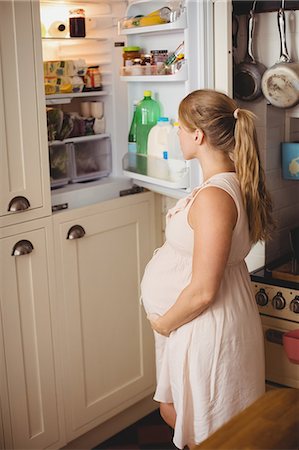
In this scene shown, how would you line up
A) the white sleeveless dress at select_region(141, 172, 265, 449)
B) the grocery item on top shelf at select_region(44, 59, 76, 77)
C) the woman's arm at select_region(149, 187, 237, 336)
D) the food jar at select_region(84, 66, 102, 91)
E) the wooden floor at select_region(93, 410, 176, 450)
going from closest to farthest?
the woman's arm at select_region(149, 187, 237, 336), the white sleeveless dress at select_region(141, 172, 265, 449), the grocery item on top shelf at select_region(44, 59, 76, 77), the food jar at select_region(84, 66, 102, 91), the wooden floor at select_region(93, 410, 176, 450)

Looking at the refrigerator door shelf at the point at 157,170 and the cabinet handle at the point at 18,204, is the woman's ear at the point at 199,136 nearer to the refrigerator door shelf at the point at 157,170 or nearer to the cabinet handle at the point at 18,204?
the refrigerator door shelf at the point at 157,170

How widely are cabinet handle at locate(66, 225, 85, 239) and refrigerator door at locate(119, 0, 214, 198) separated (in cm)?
32

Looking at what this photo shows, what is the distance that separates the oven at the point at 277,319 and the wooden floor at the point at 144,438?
617 millimetres

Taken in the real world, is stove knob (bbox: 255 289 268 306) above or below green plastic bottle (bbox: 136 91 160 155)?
below

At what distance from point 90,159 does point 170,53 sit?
1.87ft

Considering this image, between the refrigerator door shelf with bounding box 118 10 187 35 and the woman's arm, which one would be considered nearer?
the woman's arm

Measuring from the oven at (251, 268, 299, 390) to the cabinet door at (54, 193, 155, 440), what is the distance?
22.8 inches

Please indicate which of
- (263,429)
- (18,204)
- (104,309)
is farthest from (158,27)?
(263,429)

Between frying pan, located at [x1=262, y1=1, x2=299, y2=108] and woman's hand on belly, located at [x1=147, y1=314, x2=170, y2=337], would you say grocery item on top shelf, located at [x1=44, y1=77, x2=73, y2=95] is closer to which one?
frying pan, located at [x1=262, y1=1, x2=299, y2=108]

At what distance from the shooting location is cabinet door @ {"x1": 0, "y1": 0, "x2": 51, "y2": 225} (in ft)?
7.29

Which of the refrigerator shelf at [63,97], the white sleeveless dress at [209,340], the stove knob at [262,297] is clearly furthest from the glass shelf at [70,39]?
the stove knob at [262,297]

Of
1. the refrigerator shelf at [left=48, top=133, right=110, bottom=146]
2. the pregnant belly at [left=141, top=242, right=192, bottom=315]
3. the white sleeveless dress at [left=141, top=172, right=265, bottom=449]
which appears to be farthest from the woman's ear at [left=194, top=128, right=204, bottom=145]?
the refrigerator shelf at [left=48, top=133, right=110, bottom=146]

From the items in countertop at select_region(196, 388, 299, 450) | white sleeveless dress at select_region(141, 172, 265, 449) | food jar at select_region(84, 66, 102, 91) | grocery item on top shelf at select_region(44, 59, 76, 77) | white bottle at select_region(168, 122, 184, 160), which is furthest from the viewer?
food jar at select_region(84, 66, 102, 91)

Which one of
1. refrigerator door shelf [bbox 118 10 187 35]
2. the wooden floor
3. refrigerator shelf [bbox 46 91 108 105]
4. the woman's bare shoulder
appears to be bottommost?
the wooden floor
